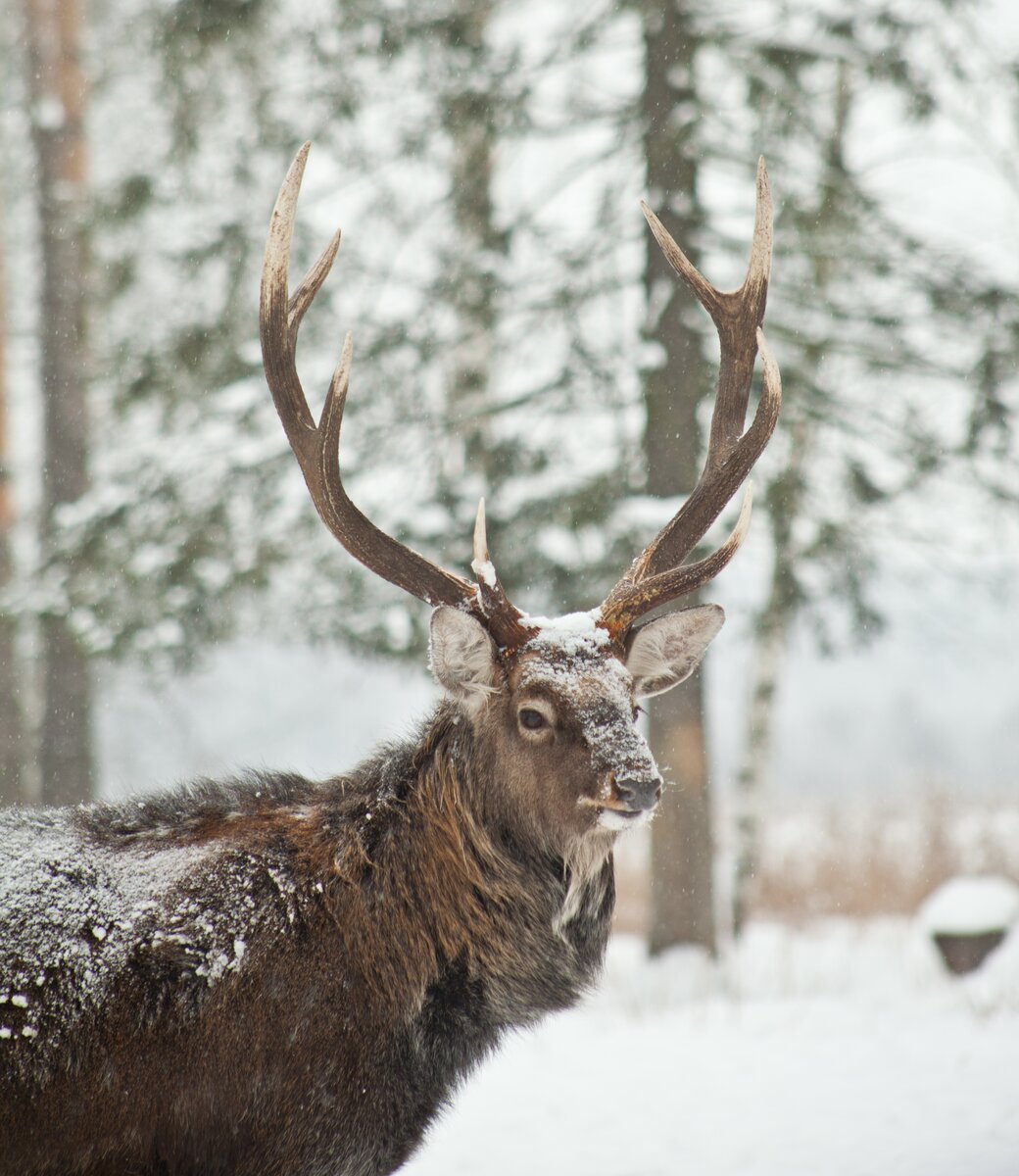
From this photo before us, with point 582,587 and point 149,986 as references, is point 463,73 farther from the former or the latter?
point 149,986

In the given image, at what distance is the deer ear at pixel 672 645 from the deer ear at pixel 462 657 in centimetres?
51

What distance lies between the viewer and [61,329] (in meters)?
11.5

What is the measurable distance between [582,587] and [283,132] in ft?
13.7

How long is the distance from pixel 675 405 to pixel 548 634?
14.1 feet

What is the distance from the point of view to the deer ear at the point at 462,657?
3.65m

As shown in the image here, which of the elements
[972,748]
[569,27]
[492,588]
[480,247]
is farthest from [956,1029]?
[972,748]

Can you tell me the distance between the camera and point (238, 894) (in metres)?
3.28

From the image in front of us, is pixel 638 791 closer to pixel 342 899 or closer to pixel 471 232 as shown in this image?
pixel 342 899

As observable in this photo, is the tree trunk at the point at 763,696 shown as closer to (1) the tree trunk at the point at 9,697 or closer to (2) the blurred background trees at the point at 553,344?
(2) the blurred background trees at the point at 553,344

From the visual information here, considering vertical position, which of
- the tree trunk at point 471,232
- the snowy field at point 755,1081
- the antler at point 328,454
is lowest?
the snowy field at point 755,1081

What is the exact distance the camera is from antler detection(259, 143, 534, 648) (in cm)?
379

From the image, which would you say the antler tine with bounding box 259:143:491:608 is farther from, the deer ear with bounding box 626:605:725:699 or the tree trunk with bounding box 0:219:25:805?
the tree trunk with bounding box 0:219:25:805

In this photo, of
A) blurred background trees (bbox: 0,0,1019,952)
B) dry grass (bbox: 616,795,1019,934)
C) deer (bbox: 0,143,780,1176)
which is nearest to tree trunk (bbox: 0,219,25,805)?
blurred background trees (bbox: 0,0,1019,952)

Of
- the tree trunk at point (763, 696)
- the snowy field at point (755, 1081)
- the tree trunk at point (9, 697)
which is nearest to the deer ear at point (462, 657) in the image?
the snowy field at point (755, 1081)
